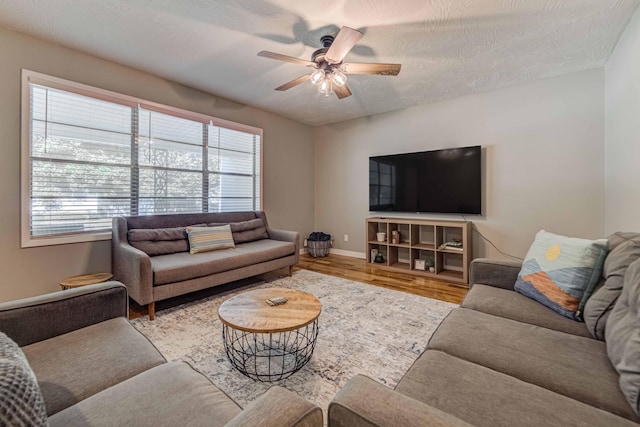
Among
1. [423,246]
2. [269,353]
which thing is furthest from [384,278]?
[269,353]

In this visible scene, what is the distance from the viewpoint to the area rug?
1672mm

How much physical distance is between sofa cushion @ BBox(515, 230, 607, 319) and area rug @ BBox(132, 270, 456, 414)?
0.88 metres

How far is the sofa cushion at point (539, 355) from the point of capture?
0.93 metres

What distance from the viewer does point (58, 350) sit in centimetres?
118

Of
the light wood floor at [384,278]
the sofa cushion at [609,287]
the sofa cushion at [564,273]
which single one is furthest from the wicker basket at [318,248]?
the sofa cushion at [609,287]

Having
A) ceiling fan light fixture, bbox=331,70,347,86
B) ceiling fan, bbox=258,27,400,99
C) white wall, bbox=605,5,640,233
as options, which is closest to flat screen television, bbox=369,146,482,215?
white wall, bbox=605,5,640,233

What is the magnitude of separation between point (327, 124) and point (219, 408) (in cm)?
518

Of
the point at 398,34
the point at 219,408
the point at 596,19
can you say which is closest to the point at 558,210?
the point at 596,19

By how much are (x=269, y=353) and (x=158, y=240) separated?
2.05 metres

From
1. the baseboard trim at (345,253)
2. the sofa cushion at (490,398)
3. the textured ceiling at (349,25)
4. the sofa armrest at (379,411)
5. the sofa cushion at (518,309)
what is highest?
the textured ceiling at (349,25)

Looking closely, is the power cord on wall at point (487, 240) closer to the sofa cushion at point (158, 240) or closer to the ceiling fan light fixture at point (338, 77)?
the ceiling fan light fixture at point (338, 77)

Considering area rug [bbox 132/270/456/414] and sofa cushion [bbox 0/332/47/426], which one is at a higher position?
sofa cushion [bbox 0/332/47/426]

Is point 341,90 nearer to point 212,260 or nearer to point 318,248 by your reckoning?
point 212,260

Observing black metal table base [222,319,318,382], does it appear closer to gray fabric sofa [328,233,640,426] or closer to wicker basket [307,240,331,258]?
gray fabric sofa [328,233,640,426]
